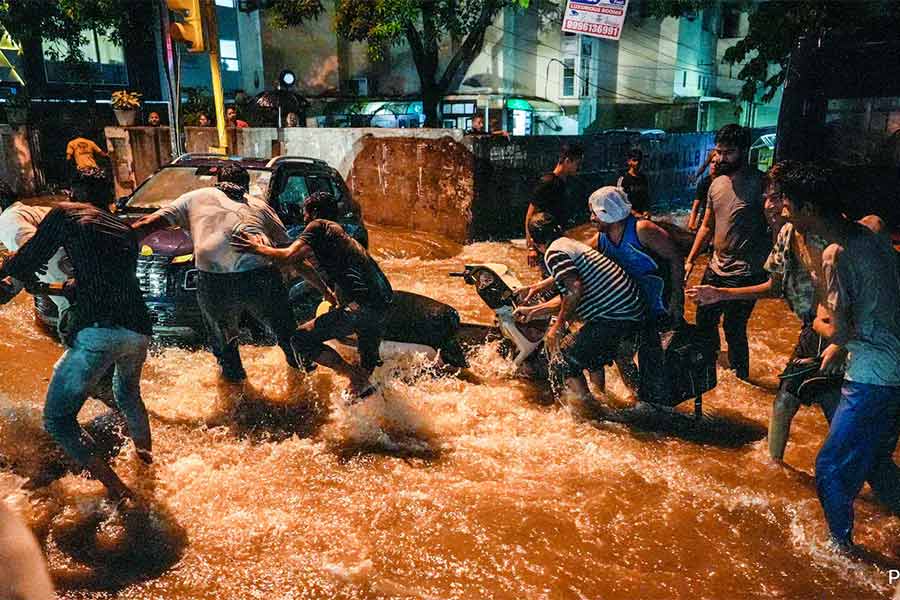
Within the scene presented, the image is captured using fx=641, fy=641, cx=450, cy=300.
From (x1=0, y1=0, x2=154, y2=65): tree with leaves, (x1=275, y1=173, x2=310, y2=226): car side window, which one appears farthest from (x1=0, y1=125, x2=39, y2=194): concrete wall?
(x1=275, y1=173, x2=310, y2=226): car side window

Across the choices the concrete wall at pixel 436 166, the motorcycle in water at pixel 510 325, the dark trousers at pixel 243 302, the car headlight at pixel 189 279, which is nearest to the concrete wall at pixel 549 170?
the concrete wall at pixel 436 166

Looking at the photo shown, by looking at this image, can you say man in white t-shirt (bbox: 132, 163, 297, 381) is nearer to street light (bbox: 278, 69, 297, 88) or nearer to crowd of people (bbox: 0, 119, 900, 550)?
crowd of people (bbox: 0, 119, 900, 550)

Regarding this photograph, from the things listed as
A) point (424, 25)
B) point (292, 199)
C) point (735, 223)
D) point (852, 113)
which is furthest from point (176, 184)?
point (424, 25)

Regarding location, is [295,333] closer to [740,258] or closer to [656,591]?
[656,591]

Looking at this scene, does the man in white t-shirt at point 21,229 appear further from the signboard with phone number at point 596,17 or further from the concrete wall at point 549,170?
the signboard with phone number at point 596,17

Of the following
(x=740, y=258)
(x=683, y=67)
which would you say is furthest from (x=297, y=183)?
(x=683, y=67)

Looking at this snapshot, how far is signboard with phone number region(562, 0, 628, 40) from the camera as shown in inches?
660

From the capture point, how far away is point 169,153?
15.8 metres

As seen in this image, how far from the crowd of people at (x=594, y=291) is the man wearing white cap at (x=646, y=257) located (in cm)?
1

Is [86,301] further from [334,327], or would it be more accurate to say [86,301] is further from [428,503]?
[428,503]

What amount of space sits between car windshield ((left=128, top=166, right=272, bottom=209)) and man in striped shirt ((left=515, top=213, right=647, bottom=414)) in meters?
3.96

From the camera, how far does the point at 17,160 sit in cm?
1645

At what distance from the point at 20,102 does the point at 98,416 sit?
55.4ft

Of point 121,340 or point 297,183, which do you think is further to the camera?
point 297,183
